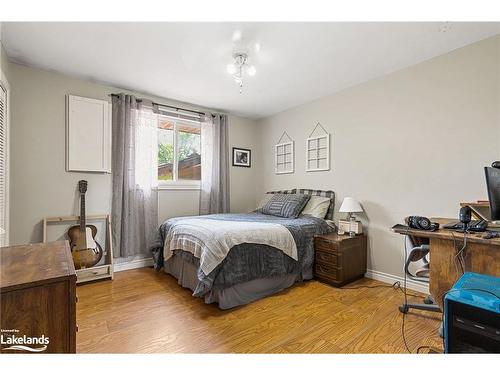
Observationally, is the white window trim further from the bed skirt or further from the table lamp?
the table lamp

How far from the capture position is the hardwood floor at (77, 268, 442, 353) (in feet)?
5.18

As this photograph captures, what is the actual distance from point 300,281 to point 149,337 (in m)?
1.64

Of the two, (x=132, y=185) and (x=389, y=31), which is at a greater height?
(x=389, y=31)

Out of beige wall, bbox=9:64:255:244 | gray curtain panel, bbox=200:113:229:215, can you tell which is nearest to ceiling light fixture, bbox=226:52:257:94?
gray curtain panel, bbox=200:113:229:215

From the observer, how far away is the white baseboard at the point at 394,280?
2430 mm

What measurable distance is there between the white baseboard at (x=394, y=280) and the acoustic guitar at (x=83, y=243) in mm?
3209

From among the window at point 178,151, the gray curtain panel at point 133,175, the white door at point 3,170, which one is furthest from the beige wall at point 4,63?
the window at point 178,151

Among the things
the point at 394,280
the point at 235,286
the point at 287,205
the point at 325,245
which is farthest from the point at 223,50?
the point at 394,280

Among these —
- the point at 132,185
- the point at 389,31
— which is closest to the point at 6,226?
the point at 132,185

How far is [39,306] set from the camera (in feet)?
2.82

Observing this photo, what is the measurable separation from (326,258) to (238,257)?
1107 mm

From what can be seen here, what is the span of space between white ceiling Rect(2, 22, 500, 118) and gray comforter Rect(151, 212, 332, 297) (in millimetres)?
1709

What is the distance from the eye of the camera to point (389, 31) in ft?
6.26
